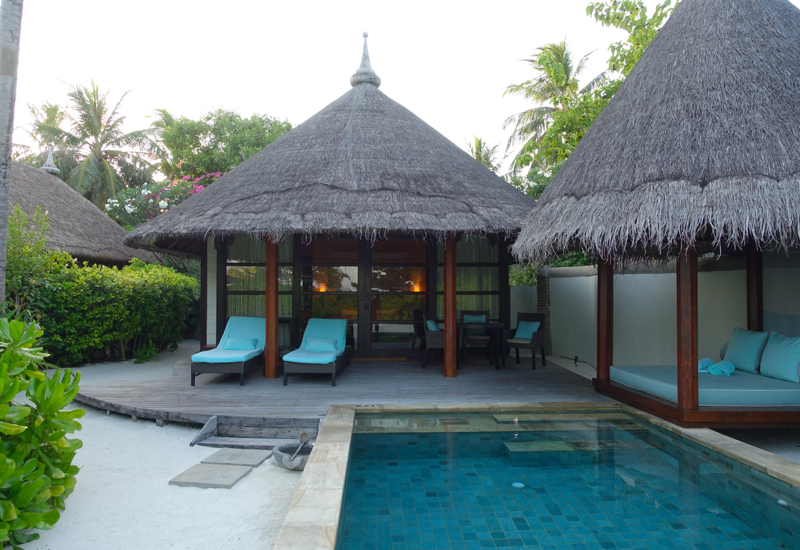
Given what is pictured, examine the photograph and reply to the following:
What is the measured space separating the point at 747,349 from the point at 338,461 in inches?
176

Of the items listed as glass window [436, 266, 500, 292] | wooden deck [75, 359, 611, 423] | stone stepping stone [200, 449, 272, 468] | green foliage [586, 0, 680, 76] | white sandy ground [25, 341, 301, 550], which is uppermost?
green foliage [586, 0, 680, 76]

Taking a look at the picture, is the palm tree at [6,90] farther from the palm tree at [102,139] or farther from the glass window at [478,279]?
the palm tree at [102,139]

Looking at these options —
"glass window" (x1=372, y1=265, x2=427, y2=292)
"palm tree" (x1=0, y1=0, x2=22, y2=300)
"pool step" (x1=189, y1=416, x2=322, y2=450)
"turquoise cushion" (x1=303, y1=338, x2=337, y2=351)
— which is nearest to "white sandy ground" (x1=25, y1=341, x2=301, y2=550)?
"pool step" (x1=189, y1=416, x2=322, y2=450)

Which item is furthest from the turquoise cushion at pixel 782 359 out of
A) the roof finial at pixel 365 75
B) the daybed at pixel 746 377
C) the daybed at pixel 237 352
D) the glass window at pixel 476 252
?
the roof finial at pixel 365 75

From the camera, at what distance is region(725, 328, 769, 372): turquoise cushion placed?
16.6 ft

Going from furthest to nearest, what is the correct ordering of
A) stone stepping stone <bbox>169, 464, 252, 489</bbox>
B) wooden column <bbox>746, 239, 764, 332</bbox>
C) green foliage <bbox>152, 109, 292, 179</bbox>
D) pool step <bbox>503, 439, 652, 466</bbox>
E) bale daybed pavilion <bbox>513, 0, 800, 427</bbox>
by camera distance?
green foliage <bbox>152, 109, 292, 179</bbox>
wooden column <bbox>746, 239, 764, 332</bbox>
bale daybed pavilion <bbox>513, 0, 800, 427</bbox>
pool step <bbox>503, 439, 652, 466</bbox>
stone stepping stone <bbox>169, 464, 252, 489</bbox>

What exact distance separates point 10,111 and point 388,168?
4024 mm

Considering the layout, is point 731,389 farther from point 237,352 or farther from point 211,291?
point 211,291

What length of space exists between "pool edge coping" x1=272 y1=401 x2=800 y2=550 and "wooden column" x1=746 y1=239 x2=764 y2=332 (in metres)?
2.20

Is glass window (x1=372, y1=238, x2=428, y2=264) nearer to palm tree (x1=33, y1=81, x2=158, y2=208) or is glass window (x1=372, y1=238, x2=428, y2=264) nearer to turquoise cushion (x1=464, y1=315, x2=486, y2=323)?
turquoise cushion (x1=464, y1=315, x2=486, y2=323)

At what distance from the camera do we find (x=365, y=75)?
28.9 feet

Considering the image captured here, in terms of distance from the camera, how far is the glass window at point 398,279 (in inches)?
311

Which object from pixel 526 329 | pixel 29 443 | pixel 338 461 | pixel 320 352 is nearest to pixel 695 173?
pixel 338 461

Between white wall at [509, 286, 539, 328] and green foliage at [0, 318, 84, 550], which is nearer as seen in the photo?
green foliage at [0, 318, 84, 550]
